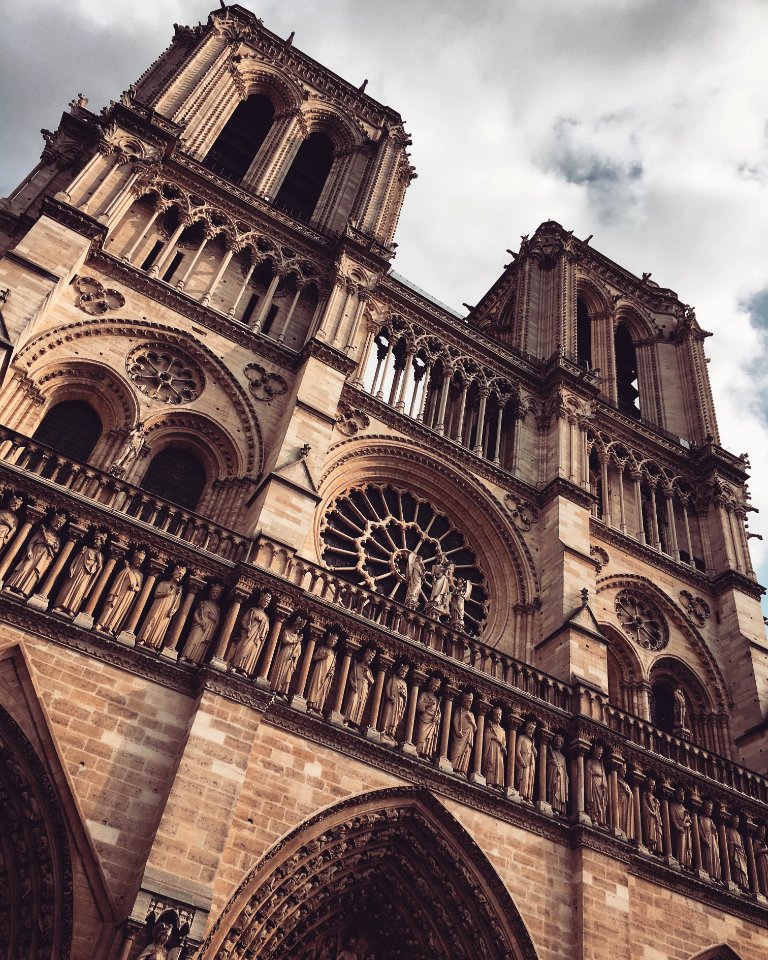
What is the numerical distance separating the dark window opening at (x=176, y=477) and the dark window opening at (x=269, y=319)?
3.40 meters

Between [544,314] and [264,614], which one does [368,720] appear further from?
[544,314]

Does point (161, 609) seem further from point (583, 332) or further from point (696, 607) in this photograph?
point (583, 332)

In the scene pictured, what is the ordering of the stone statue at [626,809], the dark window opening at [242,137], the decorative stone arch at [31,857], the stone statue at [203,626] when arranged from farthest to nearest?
1. the dark window opening at [242,137]
2. the stone statue at [626,809]
3. the stone statue at [203,626]
4. the decorative stone arch at [31,857]

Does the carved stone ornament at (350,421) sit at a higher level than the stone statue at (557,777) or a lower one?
higher

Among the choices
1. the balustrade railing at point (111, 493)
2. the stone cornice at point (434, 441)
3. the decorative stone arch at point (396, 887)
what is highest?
the stone cornice at point (434, 441)

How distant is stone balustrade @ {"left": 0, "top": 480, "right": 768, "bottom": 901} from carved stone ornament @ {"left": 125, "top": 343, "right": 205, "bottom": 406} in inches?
151

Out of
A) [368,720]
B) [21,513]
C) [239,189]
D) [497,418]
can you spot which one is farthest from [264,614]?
[239,189]

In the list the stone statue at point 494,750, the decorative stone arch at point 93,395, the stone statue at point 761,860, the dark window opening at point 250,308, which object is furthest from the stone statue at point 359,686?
the dark window opening at point 250,308

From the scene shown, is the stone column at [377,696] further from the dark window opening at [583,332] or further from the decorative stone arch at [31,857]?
the dark window opening at [583,332]

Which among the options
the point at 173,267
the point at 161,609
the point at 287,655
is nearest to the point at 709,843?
the point at 287,655

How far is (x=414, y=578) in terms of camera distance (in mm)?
13562

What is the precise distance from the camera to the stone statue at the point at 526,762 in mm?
10781

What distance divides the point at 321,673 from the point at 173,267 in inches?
350

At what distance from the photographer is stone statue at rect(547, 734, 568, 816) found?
10.9 meters
